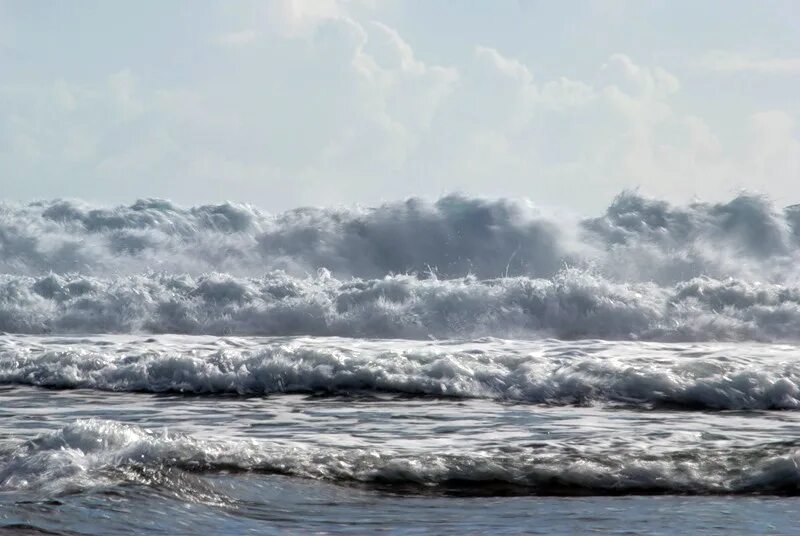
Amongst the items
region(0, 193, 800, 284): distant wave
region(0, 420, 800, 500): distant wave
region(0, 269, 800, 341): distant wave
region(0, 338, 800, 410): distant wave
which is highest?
region(0, 193, 800, 284): distant wave

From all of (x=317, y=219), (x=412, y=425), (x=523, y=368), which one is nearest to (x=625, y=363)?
(x=523, y=368)

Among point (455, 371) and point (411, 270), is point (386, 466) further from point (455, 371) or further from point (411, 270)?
point (411, 270)

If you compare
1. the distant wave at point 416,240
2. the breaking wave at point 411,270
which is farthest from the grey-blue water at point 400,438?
the distant wave at point 416,240

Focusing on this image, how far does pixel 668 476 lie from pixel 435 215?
53.1 ft

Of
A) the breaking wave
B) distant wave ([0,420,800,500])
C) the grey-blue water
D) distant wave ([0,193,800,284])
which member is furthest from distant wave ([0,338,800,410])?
distant wave ([0,193,800,284])

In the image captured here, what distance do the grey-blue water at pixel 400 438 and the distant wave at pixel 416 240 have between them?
7.55 m

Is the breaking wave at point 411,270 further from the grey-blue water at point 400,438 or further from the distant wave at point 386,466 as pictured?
the distant wave at point 386,466

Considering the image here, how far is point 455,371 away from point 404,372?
455 millimetres

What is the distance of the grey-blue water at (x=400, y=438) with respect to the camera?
4.81 meters

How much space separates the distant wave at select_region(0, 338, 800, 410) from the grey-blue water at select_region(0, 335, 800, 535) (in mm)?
23

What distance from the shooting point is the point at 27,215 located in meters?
23.6

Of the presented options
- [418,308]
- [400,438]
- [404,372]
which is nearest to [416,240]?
[418,308]

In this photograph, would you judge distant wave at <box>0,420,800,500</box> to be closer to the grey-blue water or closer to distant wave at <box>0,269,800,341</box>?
the grey-blue water

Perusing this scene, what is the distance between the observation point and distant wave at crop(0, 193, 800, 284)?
62.9 feet
